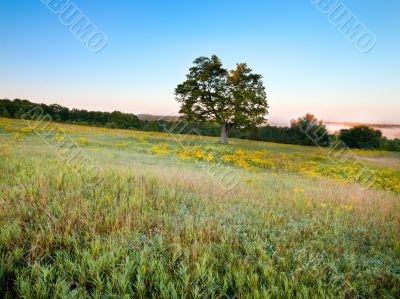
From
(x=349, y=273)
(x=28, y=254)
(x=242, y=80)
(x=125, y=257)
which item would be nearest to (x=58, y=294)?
(x=125, y=257)

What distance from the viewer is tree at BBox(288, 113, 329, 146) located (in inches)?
2864

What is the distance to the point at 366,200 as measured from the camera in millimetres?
6086

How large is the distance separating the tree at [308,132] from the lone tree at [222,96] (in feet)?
146

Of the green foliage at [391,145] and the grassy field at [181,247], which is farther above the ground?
the green foliage at [391,145]

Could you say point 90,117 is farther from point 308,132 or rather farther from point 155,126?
point 308,132

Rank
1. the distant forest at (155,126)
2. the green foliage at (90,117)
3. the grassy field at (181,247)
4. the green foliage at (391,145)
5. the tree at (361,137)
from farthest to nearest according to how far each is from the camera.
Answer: the tree at (361,137) → the green foliage at (90,117) → the distant forest at (155,126) → the green foliage at (391,145) → the grassy field at (181,247)

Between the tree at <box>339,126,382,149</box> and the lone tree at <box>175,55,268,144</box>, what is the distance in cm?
5698

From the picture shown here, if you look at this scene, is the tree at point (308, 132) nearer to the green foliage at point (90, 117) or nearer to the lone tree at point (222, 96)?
the lone tree at point (222, 96)

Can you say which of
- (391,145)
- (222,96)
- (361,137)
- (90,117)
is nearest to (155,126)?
(90,117)

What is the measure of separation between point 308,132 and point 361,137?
52.5 ft

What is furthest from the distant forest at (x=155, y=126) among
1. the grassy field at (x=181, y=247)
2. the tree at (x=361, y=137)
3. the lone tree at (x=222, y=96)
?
the grassy field at (x=181, y=247)

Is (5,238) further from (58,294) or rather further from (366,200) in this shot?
(366,200)

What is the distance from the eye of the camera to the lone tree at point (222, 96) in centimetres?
3281

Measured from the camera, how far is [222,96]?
113 ft
